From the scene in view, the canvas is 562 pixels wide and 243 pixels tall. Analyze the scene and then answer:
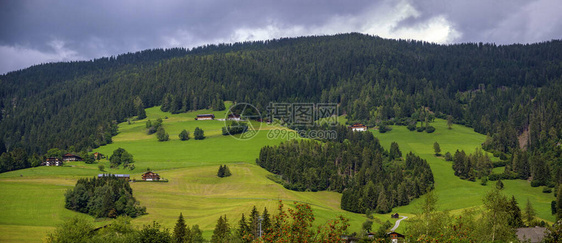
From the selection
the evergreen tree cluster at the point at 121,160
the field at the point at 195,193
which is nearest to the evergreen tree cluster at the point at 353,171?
the field at the point at 195,193

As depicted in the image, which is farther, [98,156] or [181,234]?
[98,156]

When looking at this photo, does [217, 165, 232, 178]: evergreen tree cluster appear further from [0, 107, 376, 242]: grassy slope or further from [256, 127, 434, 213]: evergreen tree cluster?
[256, 127, 434, 213]: evergreen tree cluster

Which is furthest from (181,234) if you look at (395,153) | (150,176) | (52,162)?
(395,153)

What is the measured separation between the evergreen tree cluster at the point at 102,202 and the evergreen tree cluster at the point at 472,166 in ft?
349

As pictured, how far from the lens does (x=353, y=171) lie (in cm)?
18150

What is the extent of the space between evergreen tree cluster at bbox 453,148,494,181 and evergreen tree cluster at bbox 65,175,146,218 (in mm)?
106255

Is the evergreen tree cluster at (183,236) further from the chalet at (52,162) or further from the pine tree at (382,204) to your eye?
the chalet at (52,162)

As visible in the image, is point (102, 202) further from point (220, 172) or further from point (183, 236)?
point (220, 172)

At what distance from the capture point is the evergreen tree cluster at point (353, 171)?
149500mm

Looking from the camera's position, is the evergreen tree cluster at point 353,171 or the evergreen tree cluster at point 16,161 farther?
the evergreen tree cluster at point 16,161

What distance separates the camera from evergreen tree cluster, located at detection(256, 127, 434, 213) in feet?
490

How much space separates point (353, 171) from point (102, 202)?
301 ft

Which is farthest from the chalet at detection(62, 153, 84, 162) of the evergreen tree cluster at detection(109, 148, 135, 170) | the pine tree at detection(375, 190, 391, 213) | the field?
the pine tree at detection(375, 190, 391, 213)

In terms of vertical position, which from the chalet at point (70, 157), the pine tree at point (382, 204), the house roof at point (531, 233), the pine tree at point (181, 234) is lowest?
the pine tree at point (382, 204)
